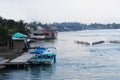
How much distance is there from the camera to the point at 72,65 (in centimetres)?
5225

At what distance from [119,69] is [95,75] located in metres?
5.94

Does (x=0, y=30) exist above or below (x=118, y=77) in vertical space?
above

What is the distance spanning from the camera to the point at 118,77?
136 feet

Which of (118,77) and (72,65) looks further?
(72,65)

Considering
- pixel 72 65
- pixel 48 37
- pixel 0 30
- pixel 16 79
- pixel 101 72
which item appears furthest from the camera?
pixel 48 37

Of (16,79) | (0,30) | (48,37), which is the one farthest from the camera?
(48,37)

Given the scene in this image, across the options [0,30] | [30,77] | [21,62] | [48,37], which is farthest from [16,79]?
[48,37]

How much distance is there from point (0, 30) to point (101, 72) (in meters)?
25.9

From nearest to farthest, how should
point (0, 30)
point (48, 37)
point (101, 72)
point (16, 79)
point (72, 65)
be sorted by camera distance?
1. point (16, 79)
2. point (101, 72)
3. point (72, 65)
4. point (0, 30)
5. point (48, 37)

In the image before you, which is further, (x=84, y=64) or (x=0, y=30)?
(x=0, y=30)

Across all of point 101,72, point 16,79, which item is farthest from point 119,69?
point 16,79

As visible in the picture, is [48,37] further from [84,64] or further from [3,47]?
[84,64]

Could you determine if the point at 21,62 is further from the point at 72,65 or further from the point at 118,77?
the point at 118,77

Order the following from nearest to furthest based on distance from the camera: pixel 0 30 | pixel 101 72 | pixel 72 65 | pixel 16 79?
pixel 16 79 → pixel 101 72 → pixel 72 65 → pixel 0 30
